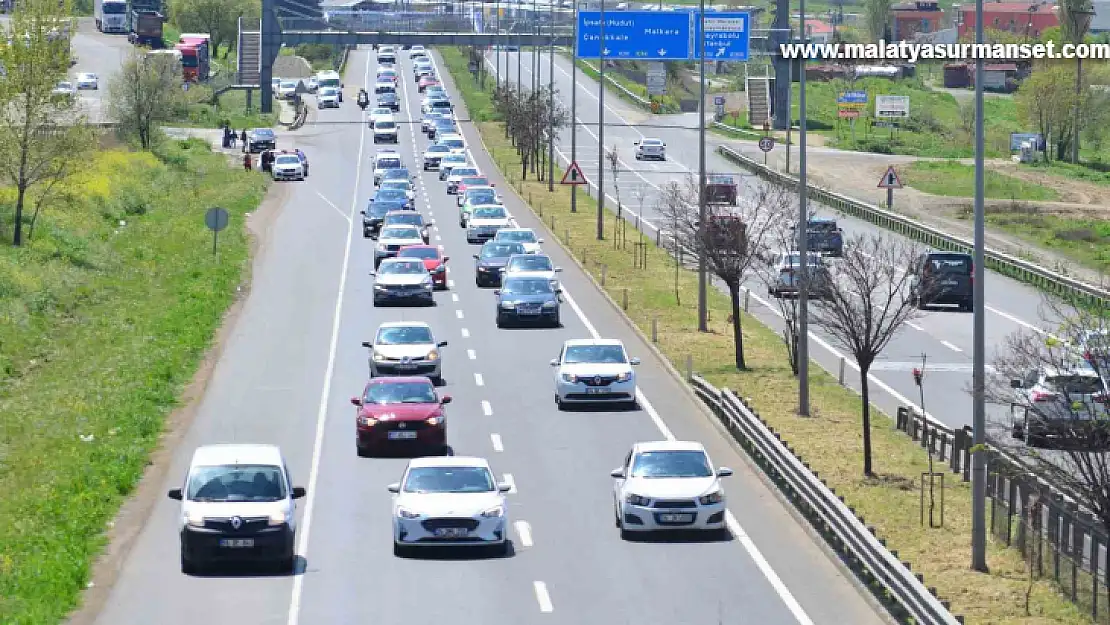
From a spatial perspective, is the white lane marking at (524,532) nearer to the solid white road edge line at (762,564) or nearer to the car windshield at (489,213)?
the solid white road edge line at (762,564)

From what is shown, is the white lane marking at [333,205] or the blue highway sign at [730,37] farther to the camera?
the blue highway sign at [730,37]

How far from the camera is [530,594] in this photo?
982 inches

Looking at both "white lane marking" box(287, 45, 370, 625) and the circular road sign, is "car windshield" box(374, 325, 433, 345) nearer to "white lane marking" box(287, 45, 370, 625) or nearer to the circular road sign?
"white lane marking" box(287, 45, 370, 625)

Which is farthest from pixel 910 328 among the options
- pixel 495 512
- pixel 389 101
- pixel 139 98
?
pixel 389 101

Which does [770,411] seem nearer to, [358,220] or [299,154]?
[358,220]

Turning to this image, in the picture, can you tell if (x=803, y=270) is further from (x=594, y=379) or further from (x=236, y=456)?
(x=236, y=456)

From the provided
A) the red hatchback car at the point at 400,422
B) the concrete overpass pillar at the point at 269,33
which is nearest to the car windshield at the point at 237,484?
the red hatchback car at the point at 400,422

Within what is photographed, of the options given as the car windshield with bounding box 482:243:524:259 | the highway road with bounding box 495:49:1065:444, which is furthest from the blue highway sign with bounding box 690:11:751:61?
the car windshield with bounding box 482:243:524:259

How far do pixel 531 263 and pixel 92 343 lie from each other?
1338cm

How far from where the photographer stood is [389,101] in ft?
474

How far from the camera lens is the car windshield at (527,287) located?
5222cm

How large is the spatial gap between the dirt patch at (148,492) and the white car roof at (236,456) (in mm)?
1813

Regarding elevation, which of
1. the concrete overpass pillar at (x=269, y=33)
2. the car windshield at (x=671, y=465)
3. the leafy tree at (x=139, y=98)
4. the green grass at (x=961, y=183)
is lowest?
the car windshield at (x=671, y=465)

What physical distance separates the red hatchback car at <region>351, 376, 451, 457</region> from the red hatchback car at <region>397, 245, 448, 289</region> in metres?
23.3
